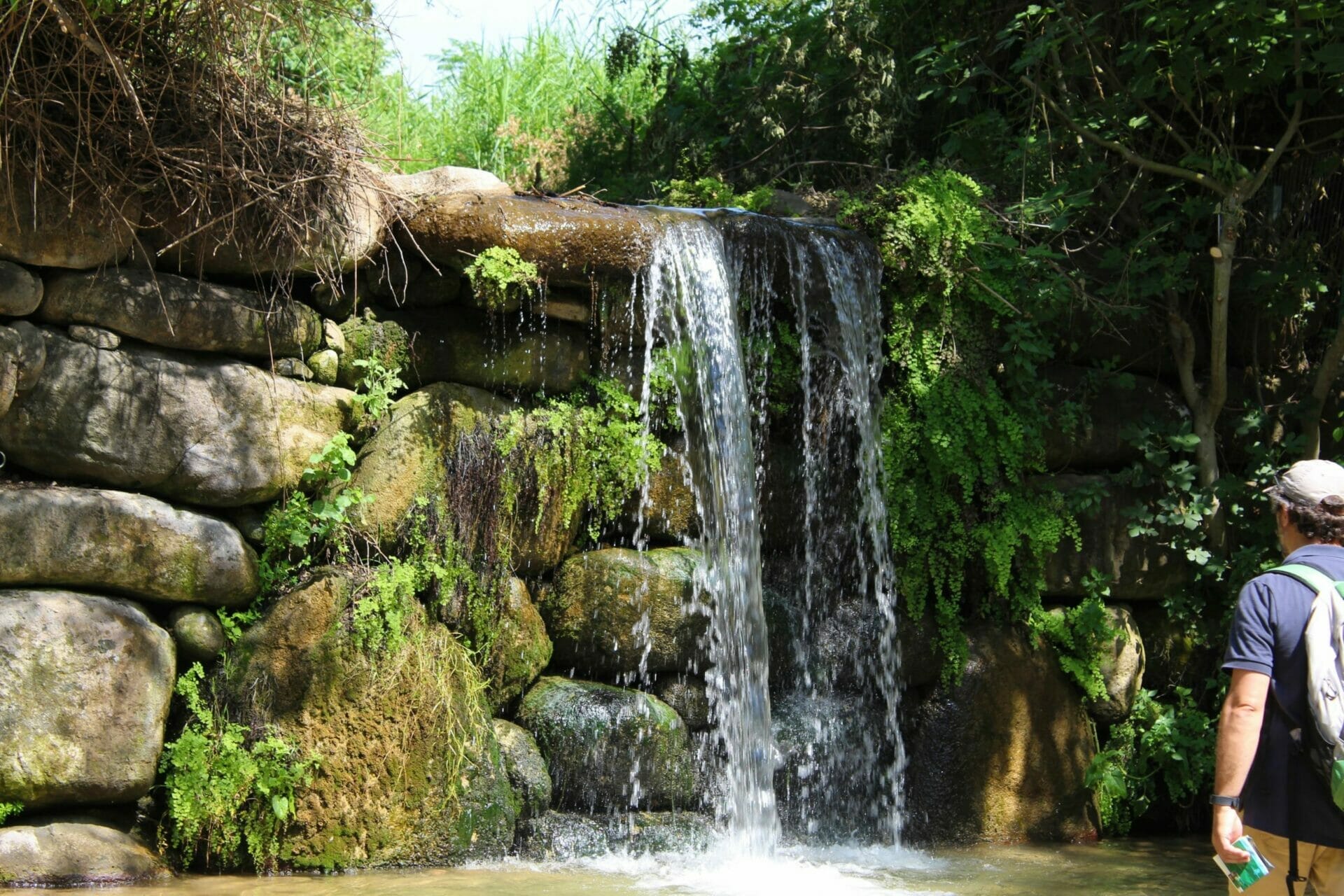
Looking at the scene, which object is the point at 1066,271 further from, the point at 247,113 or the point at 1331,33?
the point at 247,113

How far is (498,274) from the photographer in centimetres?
570

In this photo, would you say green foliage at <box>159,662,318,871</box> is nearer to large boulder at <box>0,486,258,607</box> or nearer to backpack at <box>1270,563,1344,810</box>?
large boulder at <box>0,486,258,607</box>

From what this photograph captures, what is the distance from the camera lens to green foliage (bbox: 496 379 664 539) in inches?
231

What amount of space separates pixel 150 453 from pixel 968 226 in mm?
4304

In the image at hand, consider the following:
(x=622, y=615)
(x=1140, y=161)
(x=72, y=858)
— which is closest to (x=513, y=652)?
(x=622, y=615)

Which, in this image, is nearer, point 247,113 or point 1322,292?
point 247,113

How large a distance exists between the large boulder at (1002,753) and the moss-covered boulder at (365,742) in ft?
7.40

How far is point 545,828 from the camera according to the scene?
545cm

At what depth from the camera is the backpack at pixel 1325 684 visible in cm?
291

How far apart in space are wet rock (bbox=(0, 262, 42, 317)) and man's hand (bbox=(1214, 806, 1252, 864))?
460 cm

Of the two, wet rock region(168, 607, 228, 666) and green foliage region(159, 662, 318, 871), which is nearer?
green foliage region(159, 662, 318, 871)

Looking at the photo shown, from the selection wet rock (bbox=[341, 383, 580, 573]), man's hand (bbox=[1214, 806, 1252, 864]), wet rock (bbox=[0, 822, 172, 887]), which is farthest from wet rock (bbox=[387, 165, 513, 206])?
man's hand (bbox=[1214, 806, 1252, 864])

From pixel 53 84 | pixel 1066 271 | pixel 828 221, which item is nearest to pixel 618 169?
pixel 828 221

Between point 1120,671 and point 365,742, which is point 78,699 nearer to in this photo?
point 365,742
